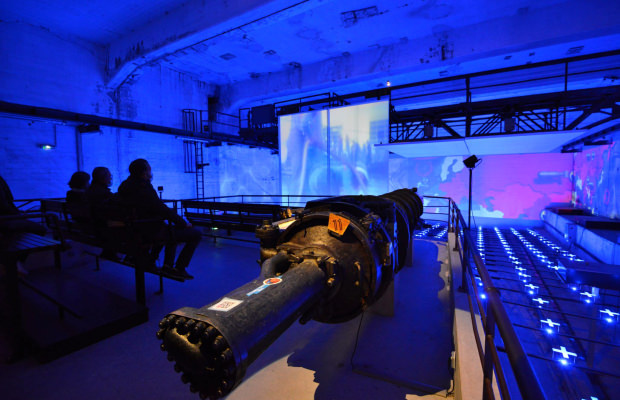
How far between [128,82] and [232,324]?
11620 millimetres

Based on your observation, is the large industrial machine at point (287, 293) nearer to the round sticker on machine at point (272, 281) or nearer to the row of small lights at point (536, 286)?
the round sticker on machine at point (272, 281)

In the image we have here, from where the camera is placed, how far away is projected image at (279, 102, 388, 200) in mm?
9156

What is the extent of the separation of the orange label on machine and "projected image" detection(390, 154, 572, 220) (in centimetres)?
1358

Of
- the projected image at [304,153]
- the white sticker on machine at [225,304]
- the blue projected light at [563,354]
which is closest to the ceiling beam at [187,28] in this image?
Answer: the projected image at [304,153]

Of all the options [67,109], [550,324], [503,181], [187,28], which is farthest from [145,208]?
[503,181]

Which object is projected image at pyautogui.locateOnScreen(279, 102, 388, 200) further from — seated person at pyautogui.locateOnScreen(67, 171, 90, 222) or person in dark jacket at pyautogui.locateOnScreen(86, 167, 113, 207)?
person in dark jacket at pyautogui.locateOnScreen(86, 167, 113, 207)

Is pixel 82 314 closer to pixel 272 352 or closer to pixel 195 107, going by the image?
pixel 272 352

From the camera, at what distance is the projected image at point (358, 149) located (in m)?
9.01

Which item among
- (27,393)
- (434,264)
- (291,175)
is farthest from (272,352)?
(291,175)

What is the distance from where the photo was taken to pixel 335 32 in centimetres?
823

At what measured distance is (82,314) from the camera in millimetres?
2988

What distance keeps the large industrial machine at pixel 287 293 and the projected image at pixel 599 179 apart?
11.4m

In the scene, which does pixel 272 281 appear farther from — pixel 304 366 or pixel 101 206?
pixel 101 206

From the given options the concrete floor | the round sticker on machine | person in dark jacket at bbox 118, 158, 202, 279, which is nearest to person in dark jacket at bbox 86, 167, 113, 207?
person in dark jacket at bbox 118, 158, 202, 279
